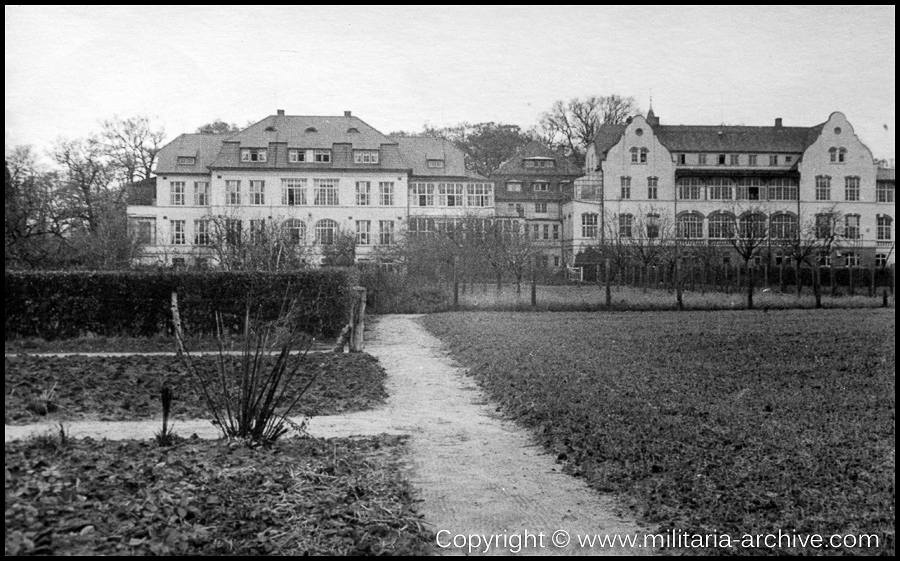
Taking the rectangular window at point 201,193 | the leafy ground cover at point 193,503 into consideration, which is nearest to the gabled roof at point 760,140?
the leafy ground cover at point 193,503

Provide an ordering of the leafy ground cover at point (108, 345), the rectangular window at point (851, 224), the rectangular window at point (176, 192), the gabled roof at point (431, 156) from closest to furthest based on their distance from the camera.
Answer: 1. the leafy ground cover at point (108, 345)
2. the rectangular window at point (851, 224)
3. the rectangular window at point (176, 192)
4. the gabled roof at point (431, 156)

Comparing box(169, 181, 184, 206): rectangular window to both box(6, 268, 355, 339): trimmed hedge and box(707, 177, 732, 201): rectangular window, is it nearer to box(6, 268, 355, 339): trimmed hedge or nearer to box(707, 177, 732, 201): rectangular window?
box(6, 268, 355, 339): trimmed hedge

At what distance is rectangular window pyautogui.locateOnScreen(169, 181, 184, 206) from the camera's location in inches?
1475

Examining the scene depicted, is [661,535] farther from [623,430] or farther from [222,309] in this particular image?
[222,309]

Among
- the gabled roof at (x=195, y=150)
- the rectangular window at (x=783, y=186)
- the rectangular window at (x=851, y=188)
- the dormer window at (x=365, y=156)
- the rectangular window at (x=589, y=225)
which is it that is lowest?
the rectangular window at (x=851, y=188)

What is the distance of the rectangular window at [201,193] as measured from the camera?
137ft

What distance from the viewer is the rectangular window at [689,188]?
18.9 m

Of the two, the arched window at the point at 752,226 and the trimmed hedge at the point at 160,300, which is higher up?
the arched window at the point at 752,226

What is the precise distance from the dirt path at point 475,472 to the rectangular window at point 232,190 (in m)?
37.2

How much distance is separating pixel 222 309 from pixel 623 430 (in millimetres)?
9636

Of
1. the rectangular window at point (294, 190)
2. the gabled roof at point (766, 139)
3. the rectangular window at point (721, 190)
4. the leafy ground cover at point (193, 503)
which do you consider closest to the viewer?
the leafy ground cover at point (193, 503)

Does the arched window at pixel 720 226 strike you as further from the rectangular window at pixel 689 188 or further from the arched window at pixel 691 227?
the rectangular window at pixel 689 188

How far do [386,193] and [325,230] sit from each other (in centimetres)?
580

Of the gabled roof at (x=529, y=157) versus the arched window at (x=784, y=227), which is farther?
the gabled roof at (x=529, y=157)
